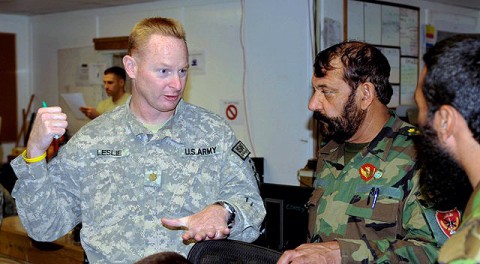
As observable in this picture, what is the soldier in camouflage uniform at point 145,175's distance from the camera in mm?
2082

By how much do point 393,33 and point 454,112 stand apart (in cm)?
482

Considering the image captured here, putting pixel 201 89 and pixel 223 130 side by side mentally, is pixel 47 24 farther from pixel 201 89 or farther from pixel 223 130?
pixel 223 130

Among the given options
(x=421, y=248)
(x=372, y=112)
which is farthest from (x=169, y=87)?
(x=421, y=248)

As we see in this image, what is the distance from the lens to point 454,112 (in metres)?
1.30

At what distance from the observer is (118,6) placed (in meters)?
6.79

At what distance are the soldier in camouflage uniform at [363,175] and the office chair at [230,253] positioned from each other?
37cm

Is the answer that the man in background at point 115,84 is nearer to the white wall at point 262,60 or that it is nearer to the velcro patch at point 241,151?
the white wall at point 262,60

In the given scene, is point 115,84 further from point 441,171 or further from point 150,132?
point 441,171

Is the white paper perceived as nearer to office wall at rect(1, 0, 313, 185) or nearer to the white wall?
the white wall

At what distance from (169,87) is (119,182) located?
37 centimetres

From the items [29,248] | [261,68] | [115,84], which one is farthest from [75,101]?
[29,248]

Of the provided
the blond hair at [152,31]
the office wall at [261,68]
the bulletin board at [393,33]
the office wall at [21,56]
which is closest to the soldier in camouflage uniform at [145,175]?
the blond hair at [152,31]

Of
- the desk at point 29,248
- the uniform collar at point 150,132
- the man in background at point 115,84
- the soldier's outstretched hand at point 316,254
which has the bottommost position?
the desk at point 29,248

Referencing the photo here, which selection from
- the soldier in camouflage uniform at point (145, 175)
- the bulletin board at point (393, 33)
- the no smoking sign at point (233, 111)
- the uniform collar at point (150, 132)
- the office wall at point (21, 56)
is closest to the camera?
the soldier in camouflage uniform at point (145, 175)
